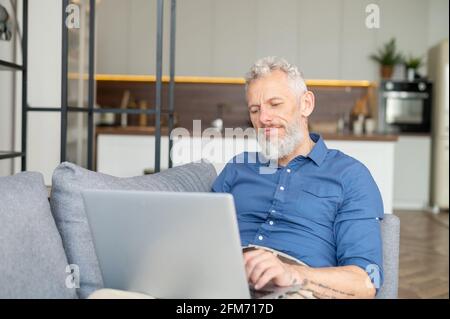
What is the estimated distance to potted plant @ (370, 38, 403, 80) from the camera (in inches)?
290

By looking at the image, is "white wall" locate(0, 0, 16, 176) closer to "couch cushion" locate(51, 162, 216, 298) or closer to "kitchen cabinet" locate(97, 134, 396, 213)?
"kitchen cabinet" locate(97, 134, 396, 213)

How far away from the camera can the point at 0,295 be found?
1.50 meters

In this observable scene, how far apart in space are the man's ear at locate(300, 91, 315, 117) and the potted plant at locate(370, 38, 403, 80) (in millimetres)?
5699

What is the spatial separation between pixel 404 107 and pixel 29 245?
21.3 feet

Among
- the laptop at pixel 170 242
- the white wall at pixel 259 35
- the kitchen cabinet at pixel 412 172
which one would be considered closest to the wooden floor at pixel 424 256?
the kitchen cabinet at pixel 412 172

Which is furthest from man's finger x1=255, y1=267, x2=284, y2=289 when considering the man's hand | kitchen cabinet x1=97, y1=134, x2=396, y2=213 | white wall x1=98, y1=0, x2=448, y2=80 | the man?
white wall x1=98, y1=0, x2=448, y2=80

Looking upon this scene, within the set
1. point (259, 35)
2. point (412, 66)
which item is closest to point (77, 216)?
point (259, 35)

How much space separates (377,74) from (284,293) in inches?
260

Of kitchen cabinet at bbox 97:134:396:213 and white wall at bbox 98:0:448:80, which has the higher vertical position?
white wall at bbox 98:0:448:80

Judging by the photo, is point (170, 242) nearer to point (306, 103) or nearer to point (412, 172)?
point (306, 103)

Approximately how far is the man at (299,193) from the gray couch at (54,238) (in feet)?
0.47

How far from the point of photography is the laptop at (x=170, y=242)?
3.77 ft
